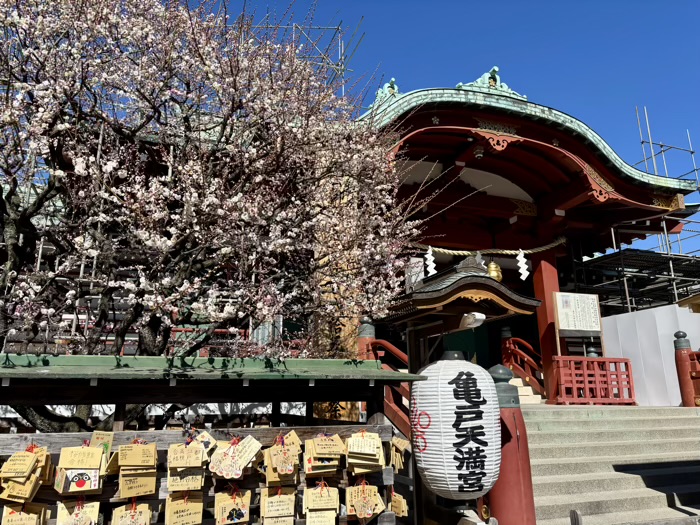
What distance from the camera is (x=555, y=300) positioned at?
521 inches

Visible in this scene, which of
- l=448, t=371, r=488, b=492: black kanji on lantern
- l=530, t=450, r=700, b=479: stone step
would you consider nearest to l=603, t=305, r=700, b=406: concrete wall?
l=530, t=450, r=700, b=479: stone step

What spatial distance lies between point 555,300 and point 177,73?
35.8 feet

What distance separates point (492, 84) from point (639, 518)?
1014 cm

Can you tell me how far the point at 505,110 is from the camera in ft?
37.6

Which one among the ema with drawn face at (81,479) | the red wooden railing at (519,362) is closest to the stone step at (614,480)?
the red wooden railing at (519,362)

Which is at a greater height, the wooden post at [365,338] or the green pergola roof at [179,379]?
the wooden post at [365,338]

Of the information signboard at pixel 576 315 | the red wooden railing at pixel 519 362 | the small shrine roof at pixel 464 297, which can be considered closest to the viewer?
the small shrine roof at pixel 464 297

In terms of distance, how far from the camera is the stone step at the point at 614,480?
7.04m

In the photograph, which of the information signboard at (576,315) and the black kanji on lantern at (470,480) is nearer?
the black kanji on lantern at (470,480)

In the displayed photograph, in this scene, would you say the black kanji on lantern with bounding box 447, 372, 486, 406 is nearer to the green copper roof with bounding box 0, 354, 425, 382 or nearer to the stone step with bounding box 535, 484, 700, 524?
the green copper roof with bounding box 0, 354, 425, 382

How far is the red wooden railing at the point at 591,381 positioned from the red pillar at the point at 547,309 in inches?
15.7

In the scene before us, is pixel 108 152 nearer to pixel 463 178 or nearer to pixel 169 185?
pixel 169 185

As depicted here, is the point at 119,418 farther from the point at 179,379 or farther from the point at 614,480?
the point at 614,480

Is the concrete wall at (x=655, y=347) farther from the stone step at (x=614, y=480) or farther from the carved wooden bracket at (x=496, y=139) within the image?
the carved wooden bracket at (x=496, y=139)
